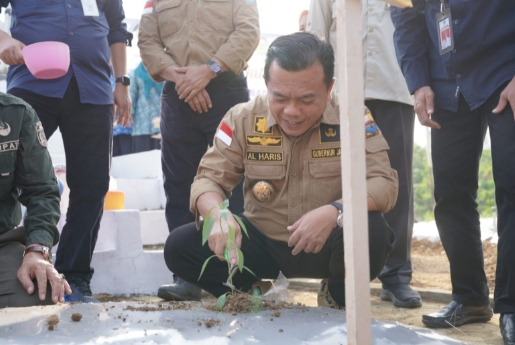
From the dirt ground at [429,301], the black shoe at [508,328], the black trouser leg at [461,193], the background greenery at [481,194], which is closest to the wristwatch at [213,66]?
the black trouser leg at [461,193]

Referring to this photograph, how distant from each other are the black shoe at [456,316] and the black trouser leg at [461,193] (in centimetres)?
3

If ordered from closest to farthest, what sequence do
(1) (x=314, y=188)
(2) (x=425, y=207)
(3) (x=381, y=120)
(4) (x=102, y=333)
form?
(4) (x=102, y=333)
(1) (x=314, y=188)
(3) (x=381, y=120)
(2) (x=425, y=207)

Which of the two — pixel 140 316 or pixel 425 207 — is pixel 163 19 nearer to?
pixel 140 316

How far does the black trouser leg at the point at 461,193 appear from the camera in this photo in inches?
110

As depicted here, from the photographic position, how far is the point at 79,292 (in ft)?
10.5

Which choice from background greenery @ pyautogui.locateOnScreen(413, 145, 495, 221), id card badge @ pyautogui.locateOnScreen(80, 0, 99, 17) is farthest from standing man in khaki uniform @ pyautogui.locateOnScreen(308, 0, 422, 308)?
background greenery @ pyautogui.locateOnScreen(413, 145, 495, 221)

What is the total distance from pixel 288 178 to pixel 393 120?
3.33ft

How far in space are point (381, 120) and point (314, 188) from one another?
3.22ft

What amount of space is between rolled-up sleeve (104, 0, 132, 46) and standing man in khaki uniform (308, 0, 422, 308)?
1303 mm

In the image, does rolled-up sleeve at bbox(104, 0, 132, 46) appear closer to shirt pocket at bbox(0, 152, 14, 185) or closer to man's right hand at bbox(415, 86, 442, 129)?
shirt pocket at bbox(0, 152, 14, 185)

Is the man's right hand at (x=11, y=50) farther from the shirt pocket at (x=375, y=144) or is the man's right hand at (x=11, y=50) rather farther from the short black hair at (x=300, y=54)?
the shirt pocket at (x=375, y=144)

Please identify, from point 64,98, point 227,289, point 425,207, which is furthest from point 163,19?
point 425,207

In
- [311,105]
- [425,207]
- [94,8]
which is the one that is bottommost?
[425,207]

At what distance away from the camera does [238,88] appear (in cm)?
363
